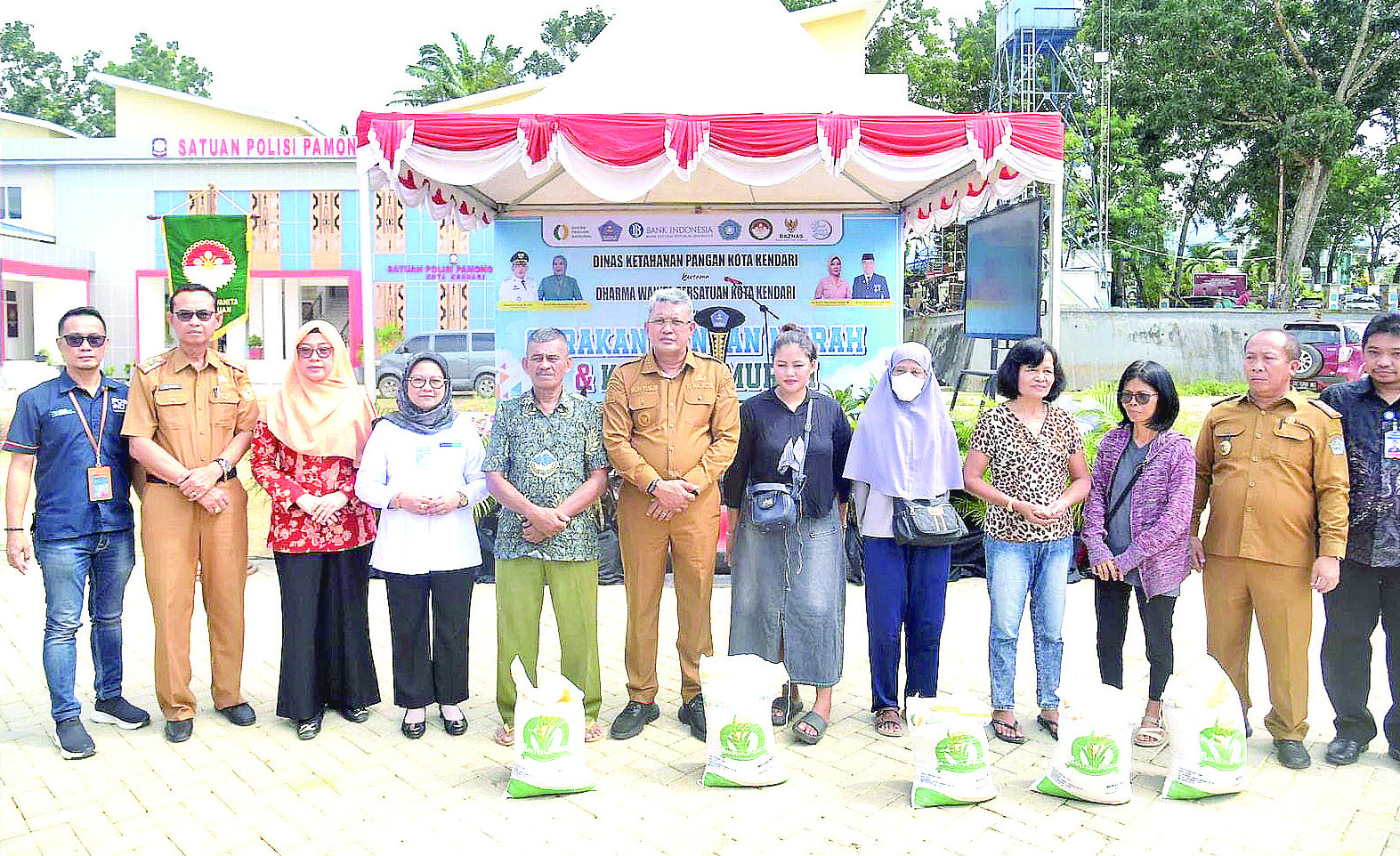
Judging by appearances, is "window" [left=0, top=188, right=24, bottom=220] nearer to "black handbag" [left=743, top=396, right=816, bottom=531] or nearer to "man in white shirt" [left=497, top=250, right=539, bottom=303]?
"man in white shirt" [left=497, top=250, right=539, bottom=303]

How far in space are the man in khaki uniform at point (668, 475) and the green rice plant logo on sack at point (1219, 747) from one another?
1.78m

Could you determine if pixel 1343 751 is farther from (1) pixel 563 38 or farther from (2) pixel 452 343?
(1) pixel 563 38

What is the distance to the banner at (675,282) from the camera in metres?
8.48

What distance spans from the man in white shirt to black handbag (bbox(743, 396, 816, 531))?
482 cm

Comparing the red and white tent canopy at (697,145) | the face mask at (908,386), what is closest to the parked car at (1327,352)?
the red and white tent canopy at (697,145)

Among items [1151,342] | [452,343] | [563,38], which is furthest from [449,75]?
[1151,342]

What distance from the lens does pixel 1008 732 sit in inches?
163

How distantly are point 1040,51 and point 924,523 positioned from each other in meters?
26.8

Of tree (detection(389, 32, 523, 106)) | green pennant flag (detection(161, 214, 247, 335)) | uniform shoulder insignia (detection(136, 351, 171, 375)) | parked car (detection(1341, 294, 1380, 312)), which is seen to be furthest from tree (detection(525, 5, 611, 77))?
uniform shoulder insignia (detection(136, 351, 171, 375))

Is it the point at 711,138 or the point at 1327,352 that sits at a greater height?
the point at 711,138

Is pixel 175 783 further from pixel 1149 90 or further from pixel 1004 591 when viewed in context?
pixel 1149 90

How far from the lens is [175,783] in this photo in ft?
12.4

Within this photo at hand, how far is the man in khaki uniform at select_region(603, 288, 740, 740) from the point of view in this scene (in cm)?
407

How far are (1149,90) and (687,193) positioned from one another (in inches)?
903
